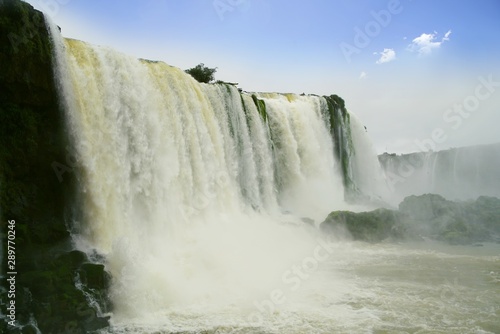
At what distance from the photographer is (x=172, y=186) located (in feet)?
42.9

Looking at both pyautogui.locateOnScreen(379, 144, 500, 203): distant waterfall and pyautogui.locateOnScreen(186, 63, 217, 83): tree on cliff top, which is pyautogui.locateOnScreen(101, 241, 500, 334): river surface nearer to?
pyautogui.locateOnScreen(186, 63, 217, 83): tree on cliff top

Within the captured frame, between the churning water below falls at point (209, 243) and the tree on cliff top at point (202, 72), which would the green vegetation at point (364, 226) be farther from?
the tree on cliff top at point (202, 72)

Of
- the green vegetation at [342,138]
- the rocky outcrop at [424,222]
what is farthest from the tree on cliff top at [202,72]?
the rocky outcrop at [424,222]

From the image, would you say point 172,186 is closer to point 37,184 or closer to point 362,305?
point 37,184

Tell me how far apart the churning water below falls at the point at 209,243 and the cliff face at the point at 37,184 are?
0.41 meters

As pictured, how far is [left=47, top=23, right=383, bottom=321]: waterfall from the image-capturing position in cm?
946

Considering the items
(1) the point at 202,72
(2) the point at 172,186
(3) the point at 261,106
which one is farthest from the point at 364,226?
(1) the point at 202,72

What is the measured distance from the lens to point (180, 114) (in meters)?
14.4

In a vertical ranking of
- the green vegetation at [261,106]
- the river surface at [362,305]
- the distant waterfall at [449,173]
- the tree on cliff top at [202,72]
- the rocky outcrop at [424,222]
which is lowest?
the river surface at [362,305]

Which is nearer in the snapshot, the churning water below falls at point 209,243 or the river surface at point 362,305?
the river surface at point 362,305

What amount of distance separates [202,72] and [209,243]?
18711 mm

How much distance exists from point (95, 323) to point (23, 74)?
569 centimetres

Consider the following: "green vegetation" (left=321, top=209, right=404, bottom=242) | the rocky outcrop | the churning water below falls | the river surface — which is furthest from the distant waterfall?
the river surface

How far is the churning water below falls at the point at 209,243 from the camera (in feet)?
27.0
